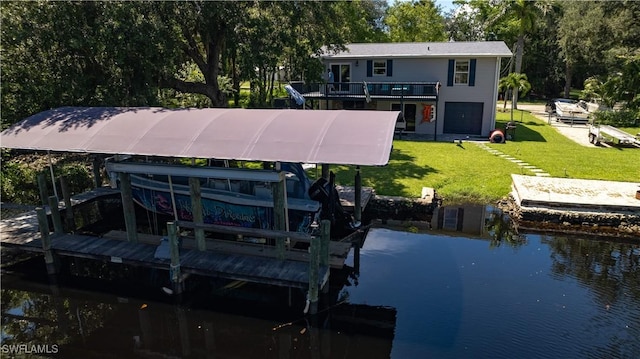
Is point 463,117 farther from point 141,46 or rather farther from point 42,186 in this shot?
point 42,186

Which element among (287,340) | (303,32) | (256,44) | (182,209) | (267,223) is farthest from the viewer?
(303,32)

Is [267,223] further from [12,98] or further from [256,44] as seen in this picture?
[12,98]

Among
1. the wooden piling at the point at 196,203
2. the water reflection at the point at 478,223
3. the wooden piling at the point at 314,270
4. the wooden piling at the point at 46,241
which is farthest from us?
the water reflection at the point at 478,223

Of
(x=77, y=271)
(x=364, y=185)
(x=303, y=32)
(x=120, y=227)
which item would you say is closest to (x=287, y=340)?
(x=77, y=271)

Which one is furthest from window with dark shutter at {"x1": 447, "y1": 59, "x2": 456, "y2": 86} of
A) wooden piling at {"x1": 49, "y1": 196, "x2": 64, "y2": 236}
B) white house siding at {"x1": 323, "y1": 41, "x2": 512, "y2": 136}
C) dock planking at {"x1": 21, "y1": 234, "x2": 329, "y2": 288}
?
wooden piling at {"x1": 49, "y1": 196, "x2": 64, "y2": 236}

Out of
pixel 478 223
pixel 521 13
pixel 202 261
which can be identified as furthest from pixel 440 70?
pixel 202 261

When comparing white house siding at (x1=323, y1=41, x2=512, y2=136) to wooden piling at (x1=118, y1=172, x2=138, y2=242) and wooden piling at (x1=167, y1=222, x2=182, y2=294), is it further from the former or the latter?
wooden piling at (x1=167, y1=222, x2=182, y2=294)

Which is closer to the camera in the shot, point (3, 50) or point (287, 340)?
point (287, 340)

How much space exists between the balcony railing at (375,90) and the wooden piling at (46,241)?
1816cm

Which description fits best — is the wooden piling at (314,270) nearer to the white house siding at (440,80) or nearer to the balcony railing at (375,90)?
the balcony railing at (375,90)

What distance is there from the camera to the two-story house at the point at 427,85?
2659 centimetres

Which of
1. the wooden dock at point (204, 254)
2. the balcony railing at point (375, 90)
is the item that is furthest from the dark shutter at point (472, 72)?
the wooden dock at point (204, 254)

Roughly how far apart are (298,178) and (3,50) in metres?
11.6

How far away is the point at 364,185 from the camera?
1716 cm
